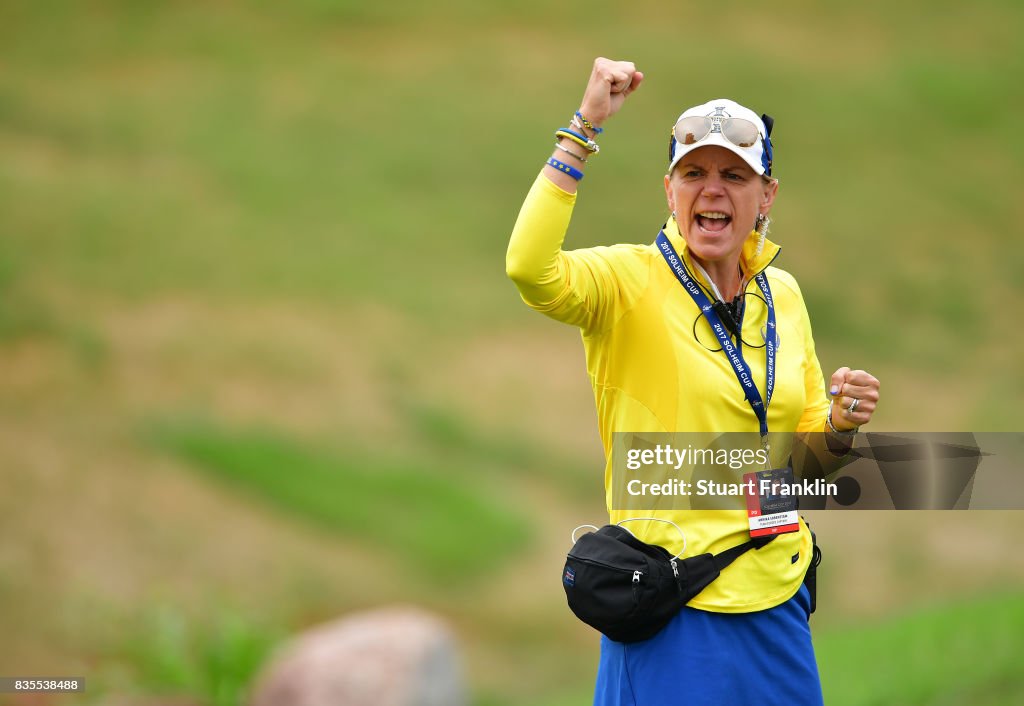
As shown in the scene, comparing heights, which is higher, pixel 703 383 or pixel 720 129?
pixel 720 129

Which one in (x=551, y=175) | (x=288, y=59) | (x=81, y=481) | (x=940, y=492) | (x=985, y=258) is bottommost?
(x=940, y=492)

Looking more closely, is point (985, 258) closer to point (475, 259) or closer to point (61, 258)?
point (475, 259)

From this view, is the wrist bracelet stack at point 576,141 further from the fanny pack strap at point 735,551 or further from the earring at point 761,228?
the fanny pack strap at point 735,551

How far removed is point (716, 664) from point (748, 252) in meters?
1.09

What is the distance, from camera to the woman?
327cm

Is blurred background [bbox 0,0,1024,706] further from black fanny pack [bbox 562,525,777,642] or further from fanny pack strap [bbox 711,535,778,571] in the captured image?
black fanny pack [bbox 562,525,777,642]

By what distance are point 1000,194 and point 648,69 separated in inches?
232

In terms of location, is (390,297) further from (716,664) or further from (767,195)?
(716,664)

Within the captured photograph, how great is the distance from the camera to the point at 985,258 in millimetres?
19500

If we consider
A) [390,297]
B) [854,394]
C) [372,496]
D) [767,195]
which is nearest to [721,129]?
[767,195]

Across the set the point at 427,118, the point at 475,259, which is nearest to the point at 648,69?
the point at 427,118

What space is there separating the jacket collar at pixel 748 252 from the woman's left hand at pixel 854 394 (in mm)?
357

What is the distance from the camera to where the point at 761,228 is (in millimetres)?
3518

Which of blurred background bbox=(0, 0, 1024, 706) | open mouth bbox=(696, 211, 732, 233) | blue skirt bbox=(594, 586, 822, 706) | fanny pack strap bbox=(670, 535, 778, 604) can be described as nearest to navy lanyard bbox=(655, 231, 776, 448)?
open mouth bbox=(696, 211, 732, 233)
